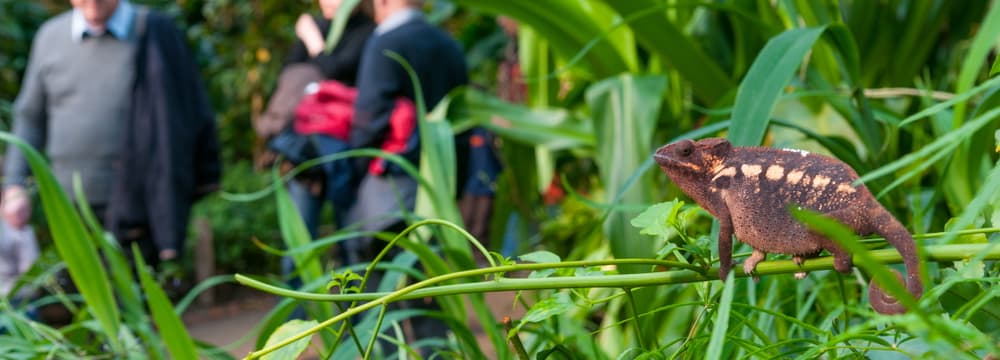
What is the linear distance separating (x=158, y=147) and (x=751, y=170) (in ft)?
11.0

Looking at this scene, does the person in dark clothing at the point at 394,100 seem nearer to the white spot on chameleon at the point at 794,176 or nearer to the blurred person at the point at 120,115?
the blurred person at the point at 120,115

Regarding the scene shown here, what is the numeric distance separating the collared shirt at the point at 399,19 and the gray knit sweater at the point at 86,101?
0.93 m

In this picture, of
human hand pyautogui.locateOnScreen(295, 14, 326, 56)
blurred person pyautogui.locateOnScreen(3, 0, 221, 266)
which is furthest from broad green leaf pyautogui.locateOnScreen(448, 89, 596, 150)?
blurred person pyautogui.locateOnScreen(3, 0, 221, 266)

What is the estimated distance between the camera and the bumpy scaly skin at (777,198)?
590 millimetres

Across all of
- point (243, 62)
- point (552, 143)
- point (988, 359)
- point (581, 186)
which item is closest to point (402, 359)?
point (988, 359)

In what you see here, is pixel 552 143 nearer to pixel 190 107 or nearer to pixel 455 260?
pixel 455 260

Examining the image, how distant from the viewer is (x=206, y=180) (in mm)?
4023

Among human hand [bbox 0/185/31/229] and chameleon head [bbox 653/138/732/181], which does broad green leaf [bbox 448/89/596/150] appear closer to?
chameleon head [bbox 653/138/732/181]

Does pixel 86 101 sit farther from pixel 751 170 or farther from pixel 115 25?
pixel 751 170

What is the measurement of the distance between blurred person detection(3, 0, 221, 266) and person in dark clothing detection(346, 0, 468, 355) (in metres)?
0.71

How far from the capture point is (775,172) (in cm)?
62

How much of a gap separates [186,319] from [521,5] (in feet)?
17.5

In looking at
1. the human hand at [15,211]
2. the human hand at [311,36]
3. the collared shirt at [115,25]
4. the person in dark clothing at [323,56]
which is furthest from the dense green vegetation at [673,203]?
the human hand at [15,211]

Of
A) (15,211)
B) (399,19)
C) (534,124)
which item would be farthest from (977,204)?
(15,211)
